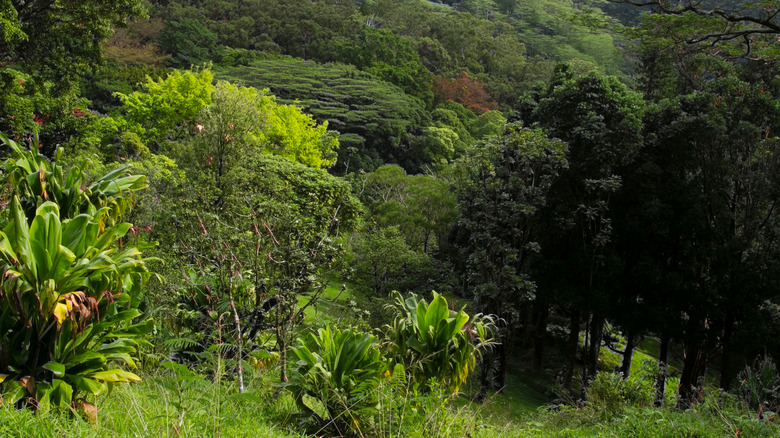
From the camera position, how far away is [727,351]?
41.2 feet

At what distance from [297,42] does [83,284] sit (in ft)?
181

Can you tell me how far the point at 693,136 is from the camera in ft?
43.6

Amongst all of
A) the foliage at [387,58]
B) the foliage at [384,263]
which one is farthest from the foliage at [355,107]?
the foliage at [384,263]

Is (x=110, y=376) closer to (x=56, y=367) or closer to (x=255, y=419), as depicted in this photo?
(x=56, y=367)

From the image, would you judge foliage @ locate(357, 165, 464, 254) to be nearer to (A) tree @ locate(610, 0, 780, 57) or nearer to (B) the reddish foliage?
(A) tree @ locate(610, 0, 780, 57)

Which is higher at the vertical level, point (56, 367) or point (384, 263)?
point (56, 367)

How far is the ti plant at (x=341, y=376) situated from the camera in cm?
384

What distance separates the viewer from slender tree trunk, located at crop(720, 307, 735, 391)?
12351 mm

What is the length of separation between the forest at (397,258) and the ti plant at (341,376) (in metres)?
0.02

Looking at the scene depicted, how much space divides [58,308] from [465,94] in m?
47.3

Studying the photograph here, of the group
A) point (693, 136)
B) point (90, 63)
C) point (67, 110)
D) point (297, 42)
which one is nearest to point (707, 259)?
point (693, 136)

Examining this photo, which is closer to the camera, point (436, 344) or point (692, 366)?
point (436, 344)

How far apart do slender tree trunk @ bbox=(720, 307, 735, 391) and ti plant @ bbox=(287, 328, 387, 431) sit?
11.5 m

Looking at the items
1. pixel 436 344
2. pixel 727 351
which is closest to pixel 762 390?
pixel 436 344
